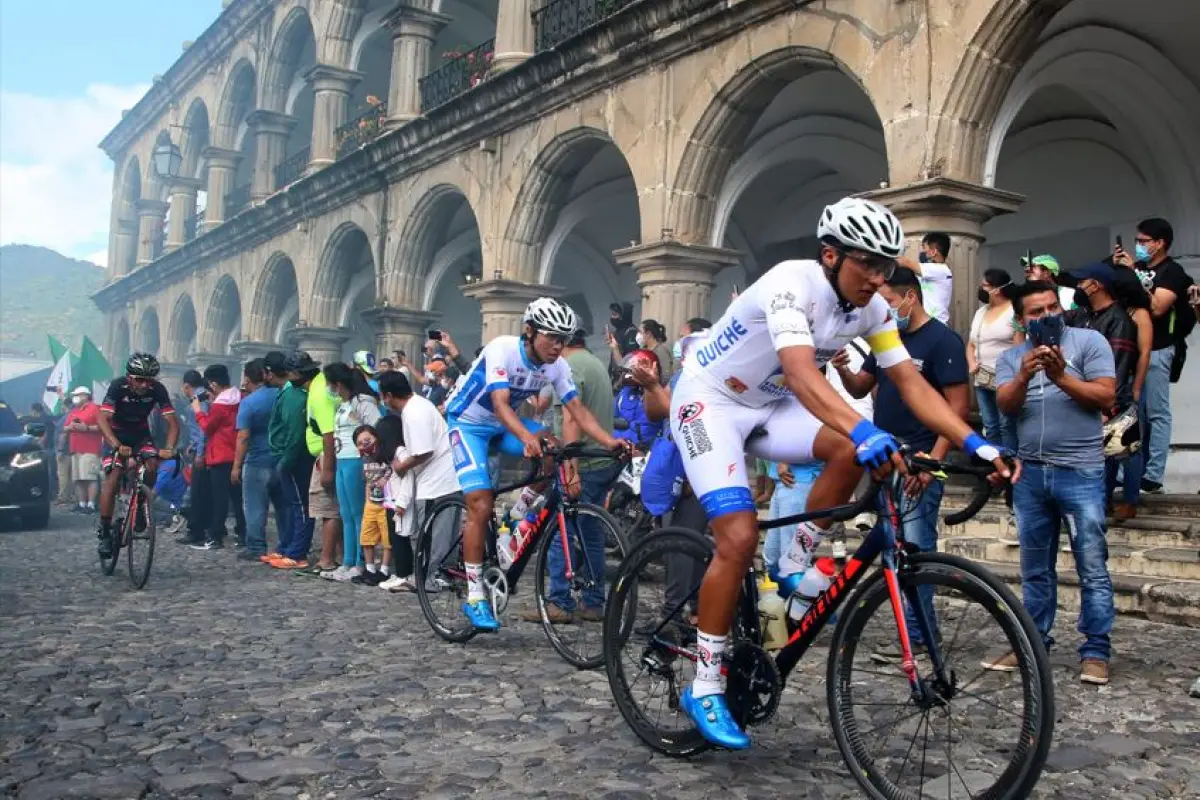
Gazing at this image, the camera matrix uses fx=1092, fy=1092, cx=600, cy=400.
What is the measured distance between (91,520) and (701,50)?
10.6 metres

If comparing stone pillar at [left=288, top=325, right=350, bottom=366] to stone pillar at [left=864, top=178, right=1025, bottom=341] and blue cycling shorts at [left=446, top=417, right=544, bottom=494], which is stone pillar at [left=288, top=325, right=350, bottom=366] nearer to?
stone pillar at [left=864, top=178, right=1025, bottom=341]

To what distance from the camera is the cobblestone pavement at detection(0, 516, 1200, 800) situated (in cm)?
370

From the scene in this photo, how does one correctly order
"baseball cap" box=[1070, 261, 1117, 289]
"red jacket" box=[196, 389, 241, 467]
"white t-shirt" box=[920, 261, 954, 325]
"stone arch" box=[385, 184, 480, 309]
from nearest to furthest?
"baseball cap" box=[1070, 261, 1117, 289], "white t-shirt" box=[920, 261, 954, 325], "red jacket" box=[196, 389, 241, 467], "stone arch" box=[385, 184, 480, 309]

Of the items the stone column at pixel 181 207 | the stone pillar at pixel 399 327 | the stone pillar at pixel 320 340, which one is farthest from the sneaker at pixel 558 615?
the stone column at pixel 181 207

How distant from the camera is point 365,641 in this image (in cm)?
634

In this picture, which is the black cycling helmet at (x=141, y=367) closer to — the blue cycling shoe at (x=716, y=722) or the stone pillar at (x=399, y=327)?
the blue cycling shoe at (x=716, y=722)

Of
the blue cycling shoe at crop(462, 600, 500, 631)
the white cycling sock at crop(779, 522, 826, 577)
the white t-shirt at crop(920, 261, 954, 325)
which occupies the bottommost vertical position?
the blue cycling shoe at crop(462, 600, 500, 631)

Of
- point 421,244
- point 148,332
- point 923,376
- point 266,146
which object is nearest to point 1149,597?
point 923,376

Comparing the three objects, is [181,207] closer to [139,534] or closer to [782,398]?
[139,534]

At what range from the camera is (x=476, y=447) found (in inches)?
250

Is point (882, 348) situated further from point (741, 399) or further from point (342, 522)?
point (342, 522)

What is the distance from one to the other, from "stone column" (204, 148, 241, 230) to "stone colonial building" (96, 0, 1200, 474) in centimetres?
308

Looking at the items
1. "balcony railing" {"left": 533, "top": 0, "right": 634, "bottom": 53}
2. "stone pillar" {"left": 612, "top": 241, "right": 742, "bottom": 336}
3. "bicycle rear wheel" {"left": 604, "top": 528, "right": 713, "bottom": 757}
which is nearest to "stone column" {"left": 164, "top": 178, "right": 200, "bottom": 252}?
"balcony railing" {"left": 533, "top": 0, "right": 634, "bottom": 53}

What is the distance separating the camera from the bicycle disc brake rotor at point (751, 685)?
3.75m
